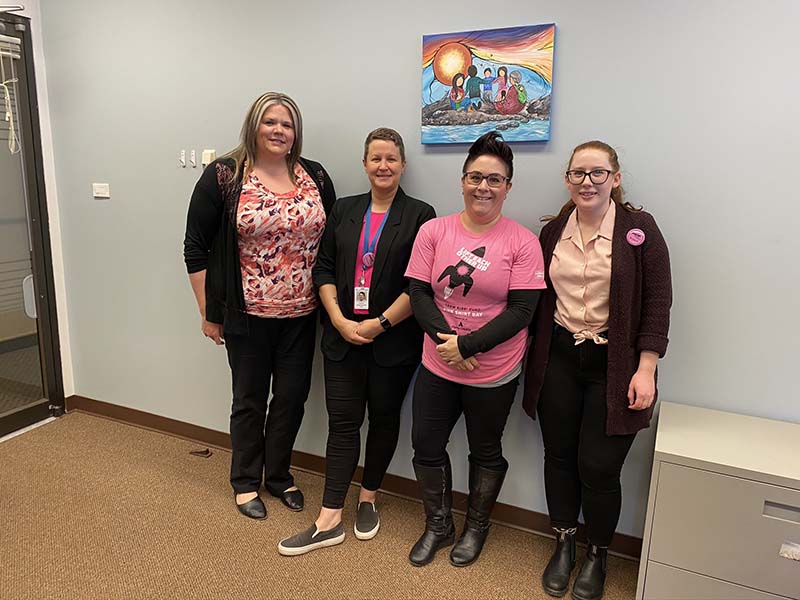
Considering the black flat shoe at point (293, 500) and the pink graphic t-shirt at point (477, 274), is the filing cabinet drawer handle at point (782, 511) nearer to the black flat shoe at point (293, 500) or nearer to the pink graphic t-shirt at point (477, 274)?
the pink graphic t-shirt at point (477, 274)

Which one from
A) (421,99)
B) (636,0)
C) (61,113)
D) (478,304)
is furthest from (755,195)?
(61,113)

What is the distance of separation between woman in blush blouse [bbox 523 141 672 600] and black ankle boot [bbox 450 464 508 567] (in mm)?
203

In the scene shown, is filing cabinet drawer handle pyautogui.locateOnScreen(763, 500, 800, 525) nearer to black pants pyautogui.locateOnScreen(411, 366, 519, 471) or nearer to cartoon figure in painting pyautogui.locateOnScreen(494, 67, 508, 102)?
black pants pyautogui.locateOnScreen(411, 366, 519, 471)

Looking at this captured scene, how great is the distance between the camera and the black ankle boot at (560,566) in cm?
197

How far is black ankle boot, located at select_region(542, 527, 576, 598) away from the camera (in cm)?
197

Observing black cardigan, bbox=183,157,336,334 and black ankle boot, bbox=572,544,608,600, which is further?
black cardigan, bbox=183,157,336,334

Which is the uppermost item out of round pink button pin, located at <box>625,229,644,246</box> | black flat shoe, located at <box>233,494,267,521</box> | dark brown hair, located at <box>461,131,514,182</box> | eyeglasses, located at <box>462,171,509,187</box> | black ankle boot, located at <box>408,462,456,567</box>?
dark brown hair, located at <box>461,131,514,182</box>

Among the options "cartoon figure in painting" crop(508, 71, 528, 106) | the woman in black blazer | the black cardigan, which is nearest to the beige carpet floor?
the woman in black blazer

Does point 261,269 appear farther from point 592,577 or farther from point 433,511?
point 592,577

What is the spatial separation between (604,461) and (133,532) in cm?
174

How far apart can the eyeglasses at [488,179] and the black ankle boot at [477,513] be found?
39.0 inches

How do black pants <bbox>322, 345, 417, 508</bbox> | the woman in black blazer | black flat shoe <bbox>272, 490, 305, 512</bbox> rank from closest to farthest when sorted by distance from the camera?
the woman in black blazer < black pants <bbox>322, 345, 417, 508</bbox> < black flat shoe <bbox>272, 490, 305, 512</bbox>

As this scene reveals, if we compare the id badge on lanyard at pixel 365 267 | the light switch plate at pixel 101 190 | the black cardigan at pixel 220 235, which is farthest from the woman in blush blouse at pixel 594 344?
the light switch plate at pixel 101 190

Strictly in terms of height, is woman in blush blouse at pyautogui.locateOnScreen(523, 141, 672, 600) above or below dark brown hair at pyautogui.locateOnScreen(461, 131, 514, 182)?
below
